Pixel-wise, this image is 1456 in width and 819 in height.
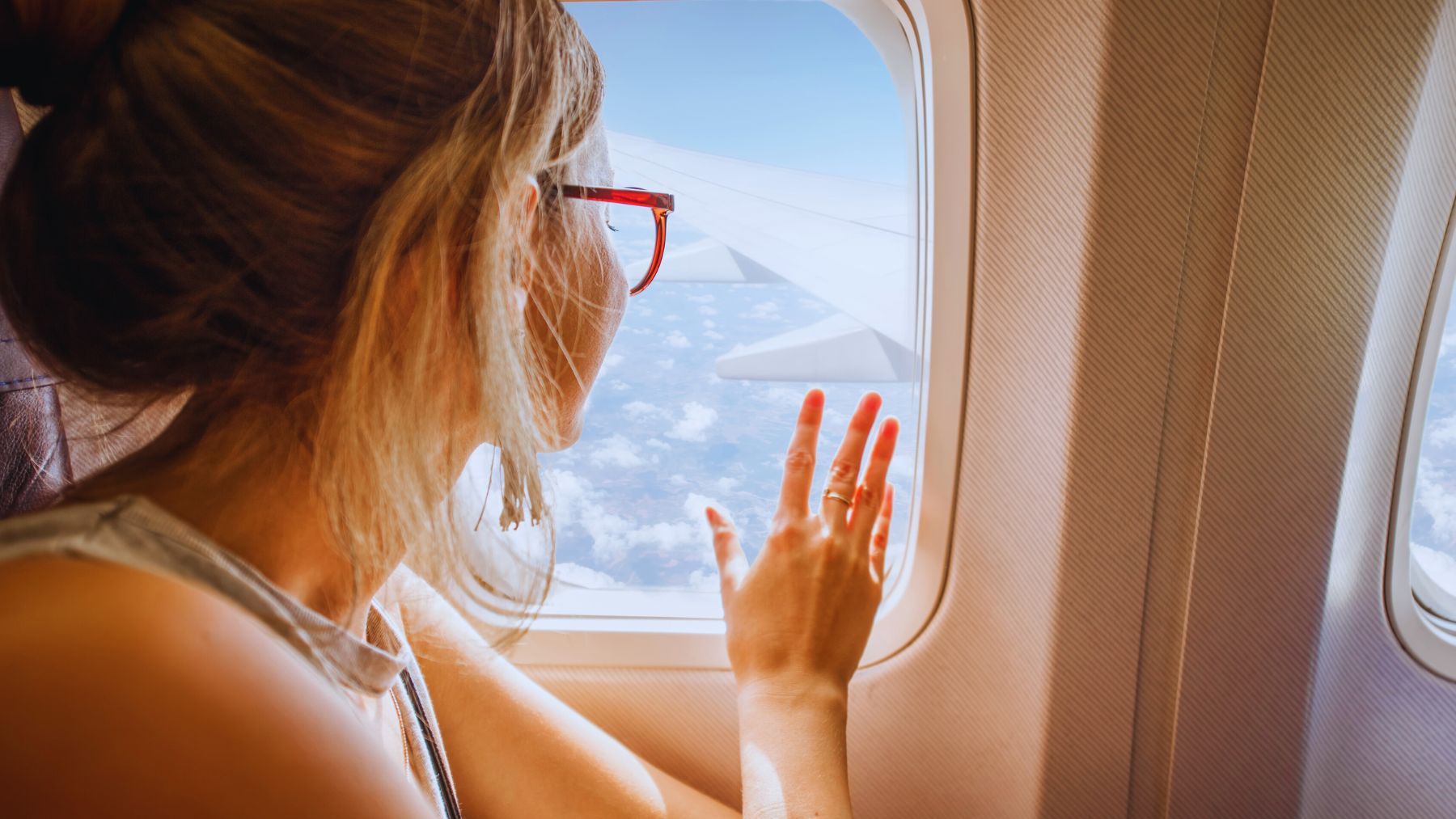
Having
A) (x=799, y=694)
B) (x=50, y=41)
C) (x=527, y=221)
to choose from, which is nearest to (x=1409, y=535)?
(x=799, y=694)

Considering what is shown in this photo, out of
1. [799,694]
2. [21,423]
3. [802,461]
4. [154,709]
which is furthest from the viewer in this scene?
[802,461]

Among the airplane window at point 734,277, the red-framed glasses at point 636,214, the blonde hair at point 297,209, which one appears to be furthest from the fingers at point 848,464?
the blonde hair at point 297,209

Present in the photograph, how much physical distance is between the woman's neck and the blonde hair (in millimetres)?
19

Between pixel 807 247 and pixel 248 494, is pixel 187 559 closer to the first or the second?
pixel 248 494

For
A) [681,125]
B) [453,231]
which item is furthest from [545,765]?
[681,125]

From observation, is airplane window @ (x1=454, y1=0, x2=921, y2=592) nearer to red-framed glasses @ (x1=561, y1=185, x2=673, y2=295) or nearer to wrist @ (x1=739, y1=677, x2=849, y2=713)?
red-framed glasses @ (x1=561, y1=185, x2=673, y2=295)

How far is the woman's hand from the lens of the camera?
115cm

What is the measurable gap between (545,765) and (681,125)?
1.10 meters

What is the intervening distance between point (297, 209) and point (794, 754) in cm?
88

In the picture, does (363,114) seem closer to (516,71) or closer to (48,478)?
(516,71)

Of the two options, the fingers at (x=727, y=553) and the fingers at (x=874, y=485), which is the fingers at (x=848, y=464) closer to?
the fingers at (x=874, y=485)

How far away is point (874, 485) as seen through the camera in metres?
1.31

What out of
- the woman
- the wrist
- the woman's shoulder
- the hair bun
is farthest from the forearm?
the hair bun

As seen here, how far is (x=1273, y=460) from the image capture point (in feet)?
3.98
